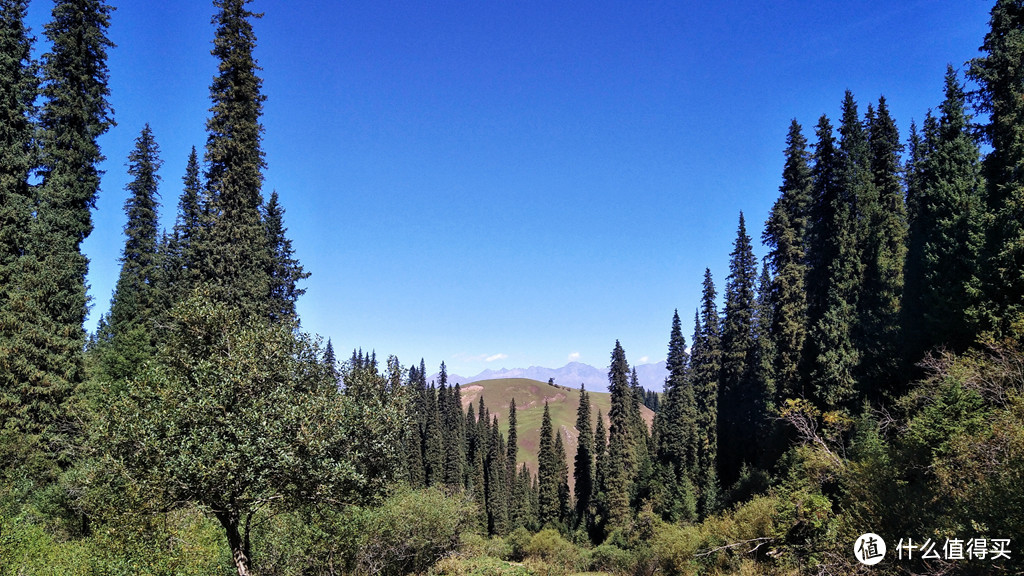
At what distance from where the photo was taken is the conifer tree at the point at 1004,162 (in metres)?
19.3

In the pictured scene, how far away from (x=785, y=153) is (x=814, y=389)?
21361 millimetres

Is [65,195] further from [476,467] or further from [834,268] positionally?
[476,467]

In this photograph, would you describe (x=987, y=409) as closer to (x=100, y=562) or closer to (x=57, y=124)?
(x=100, y=562)

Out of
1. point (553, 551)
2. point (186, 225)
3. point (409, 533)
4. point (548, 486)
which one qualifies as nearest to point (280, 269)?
point (186, 225)

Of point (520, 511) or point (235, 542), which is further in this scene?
point (520, 511)

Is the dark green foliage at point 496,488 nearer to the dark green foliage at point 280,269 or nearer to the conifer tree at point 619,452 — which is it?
the conifer tree at point 619,452

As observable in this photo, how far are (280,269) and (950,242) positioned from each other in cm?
Result: 3988

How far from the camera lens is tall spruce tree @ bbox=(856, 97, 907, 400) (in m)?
27.4

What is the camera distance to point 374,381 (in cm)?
1672

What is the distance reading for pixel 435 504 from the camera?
91.3 ft

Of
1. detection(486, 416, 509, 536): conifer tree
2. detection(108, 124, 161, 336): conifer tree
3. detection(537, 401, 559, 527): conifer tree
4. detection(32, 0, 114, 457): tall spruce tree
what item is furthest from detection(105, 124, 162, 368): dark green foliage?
detection(486, 416, 509, 536): conifer tree

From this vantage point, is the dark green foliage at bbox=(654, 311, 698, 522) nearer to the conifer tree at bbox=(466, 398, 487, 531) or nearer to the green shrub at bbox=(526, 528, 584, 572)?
the green shrub at bbox=(526, 528, 584, 572)

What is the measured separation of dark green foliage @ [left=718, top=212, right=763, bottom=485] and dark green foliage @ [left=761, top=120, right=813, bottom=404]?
386 cm

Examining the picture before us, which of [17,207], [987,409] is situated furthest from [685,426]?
[17,207]
